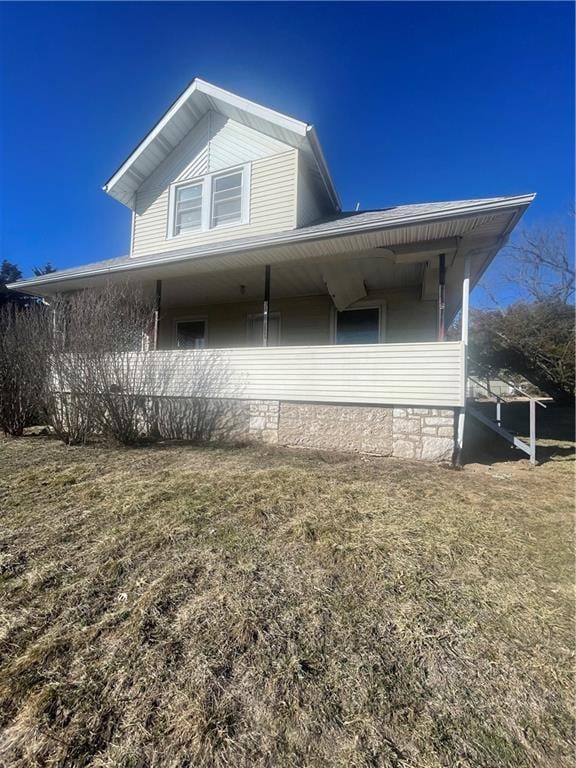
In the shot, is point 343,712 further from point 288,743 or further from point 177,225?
point 177,225

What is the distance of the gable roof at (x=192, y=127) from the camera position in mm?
7719

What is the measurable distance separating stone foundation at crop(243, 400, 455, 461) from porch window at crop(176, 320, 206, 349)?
15.9 feet

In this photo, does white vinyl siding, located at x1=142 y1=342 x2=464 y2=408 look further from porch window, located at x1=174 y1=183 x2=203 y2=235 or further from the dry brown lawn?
porch window, located at x1=174 y1=183 x2=203 y2=235

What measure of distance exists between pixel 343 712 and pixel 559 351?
17.2 m

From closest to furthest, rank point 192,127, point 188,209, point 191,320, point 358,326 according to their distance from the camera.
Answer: point 358,326 → point 192,127 → point 188,209 → point 191,320

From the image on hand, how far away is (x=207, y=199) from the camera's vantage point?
28.8 ft

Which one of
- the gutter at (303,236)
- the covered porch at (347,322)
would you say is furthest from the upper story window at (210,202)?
the gutter at (303,236)

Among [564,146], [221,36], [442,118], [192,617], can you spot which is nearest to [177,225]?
[221,36]

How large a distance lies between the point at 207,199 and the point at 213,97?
2.34 meters

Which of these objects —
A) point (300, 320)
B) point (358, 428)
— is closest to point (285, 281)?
point (300, 320)

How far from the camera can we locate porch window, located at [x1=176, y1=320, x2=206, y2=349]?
35.1 feet

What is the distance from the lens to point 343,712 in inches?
49.9

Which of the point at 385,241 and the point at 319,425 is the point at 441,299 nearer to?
the point at 385,241

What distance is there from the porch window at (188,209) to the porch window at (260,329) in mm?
2908
